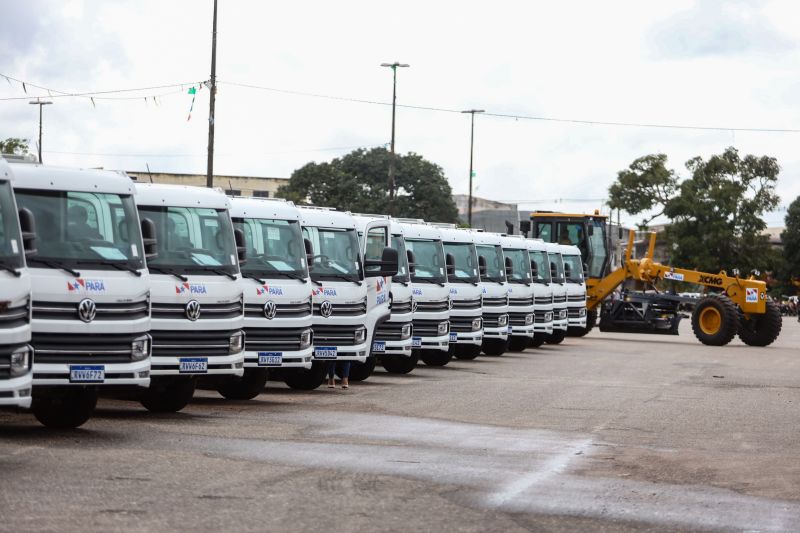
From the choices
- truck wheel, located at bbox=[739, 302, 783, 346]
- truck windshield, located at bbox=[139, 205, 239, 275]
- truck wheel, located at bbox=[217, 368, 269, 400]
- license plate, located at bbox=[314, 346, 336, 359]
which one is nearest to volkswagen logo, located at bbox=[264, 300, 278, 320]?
truck wheel, located at bbox=[217, 368, 269, 400]

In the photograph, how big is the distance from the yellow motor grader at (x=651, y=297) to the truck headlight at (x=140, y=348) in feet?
93.6

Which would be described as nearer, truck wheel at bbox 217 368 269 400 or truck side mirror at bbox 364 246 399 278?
truck wheel at bbox 217 368 269 400

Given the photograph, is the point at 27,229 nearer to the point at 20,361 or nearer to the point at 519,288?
the point at 20,361

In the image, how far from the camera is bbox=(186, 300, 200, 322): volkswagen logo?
16.5 meters

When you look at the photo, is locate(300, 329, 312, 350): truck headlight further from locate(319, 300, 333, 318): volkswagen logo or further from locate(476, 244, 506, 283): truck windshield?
locate(476, 244, 506, 283): truck windshield

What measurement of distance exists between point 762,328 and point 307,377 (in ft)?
77.7

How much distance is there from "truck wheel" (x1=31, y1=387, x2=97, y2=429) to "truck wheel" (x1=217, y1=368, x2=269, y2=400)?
440 cm

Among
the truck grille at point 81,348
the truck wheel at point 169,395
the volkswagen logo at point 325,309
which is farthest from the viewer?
the volkswagen logo at point 325,309

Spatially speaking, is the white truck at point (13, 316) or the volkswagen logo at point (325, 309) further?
the volkswagen logo at point (325, 309)

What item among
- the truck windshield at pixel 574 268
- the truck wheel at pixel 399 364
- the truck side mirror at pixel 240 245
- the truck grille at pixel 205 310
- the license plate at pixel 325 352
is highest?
the truck side mirror at pixel 240 245

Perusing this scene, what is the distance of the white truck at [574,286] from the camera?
4019 centimetres

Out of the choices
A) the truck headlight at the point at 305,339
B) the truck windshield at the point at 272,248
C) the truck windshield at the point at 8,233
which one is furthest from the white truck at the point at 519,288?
the truck windshield at the point at 8,233

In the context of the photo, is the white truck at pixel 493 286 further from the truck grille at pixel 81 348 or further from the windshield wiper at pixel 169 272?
the truck grille at pixel 81 348

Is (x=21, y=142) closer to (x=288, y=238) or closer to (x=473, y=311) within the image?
(x=473, y=311)
